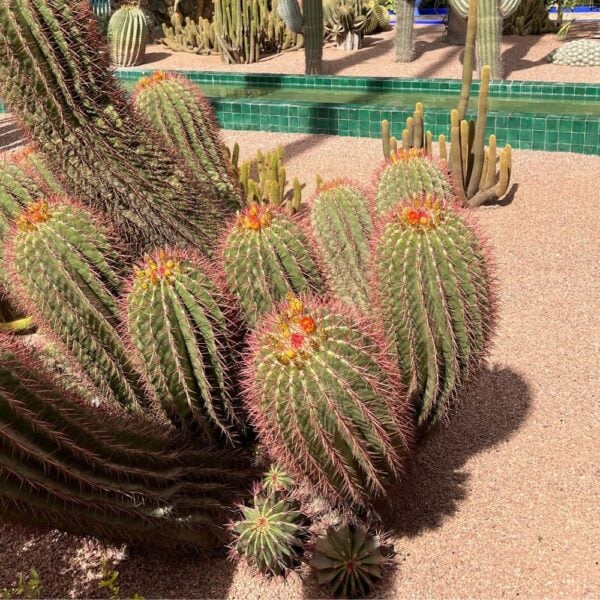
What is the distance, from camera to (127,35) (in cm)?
1362

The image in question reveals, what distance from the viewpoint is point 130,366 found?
263 cm

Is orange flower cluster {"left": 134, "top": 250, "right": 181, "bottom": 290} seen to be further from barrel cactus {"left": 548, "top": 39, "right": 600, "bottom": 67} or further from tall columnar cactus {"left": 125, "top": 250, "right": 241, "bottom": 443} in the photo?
barrel cactus {"left": 548, "top": 39, "right": 600, "bottom": 67}

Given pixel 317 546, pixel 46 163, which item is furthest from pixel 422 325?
pixel 46 163

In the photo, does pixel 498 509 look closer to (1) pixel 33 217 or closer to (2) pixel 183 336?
(2) pixel 183 336

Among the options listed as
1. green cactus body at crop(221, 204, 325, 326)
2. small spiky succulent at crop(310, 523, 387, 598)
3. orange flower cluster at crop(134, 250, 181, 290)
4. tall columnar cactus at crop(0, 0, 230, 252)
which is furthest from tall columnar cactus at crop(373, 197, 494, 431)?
tall columnar cactus at crop(0, 0, 230, 252)

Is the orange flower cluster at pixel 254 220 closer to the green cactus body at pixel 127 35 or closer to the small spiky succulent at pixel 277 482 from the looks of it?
the small spiky succulent at pixel 277 482

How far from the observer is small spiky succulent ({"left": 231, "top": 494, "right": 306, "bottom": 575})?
230cm

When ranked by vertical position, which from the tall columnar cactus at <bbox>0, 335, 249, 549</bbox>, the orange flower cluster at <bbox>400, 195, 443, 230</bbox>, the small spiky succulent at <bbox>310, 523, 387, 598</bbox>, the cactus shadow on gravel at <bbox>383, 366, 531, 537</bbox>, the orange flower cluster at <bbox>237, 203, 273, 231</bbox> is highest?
the orange flower cluster at <bbox>400, 195, 443, 230</bbox>

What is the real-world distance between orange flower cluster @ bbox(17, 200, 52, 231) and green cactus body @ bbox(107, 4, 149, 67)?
12066 mm

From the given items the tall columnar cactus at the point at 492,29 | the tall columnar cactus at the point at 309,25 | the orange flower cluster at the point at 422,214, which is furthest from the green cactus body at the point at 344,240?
the tall columnar cactus at the point at 309,25

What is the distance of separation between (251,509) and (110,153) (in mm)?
1544

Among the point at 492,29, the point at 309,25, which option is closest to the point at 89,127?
the point at 492,29

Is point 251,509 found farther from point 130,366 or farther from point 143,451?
point 130,366

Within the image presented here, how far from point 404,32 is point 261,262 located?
10.9 meters
